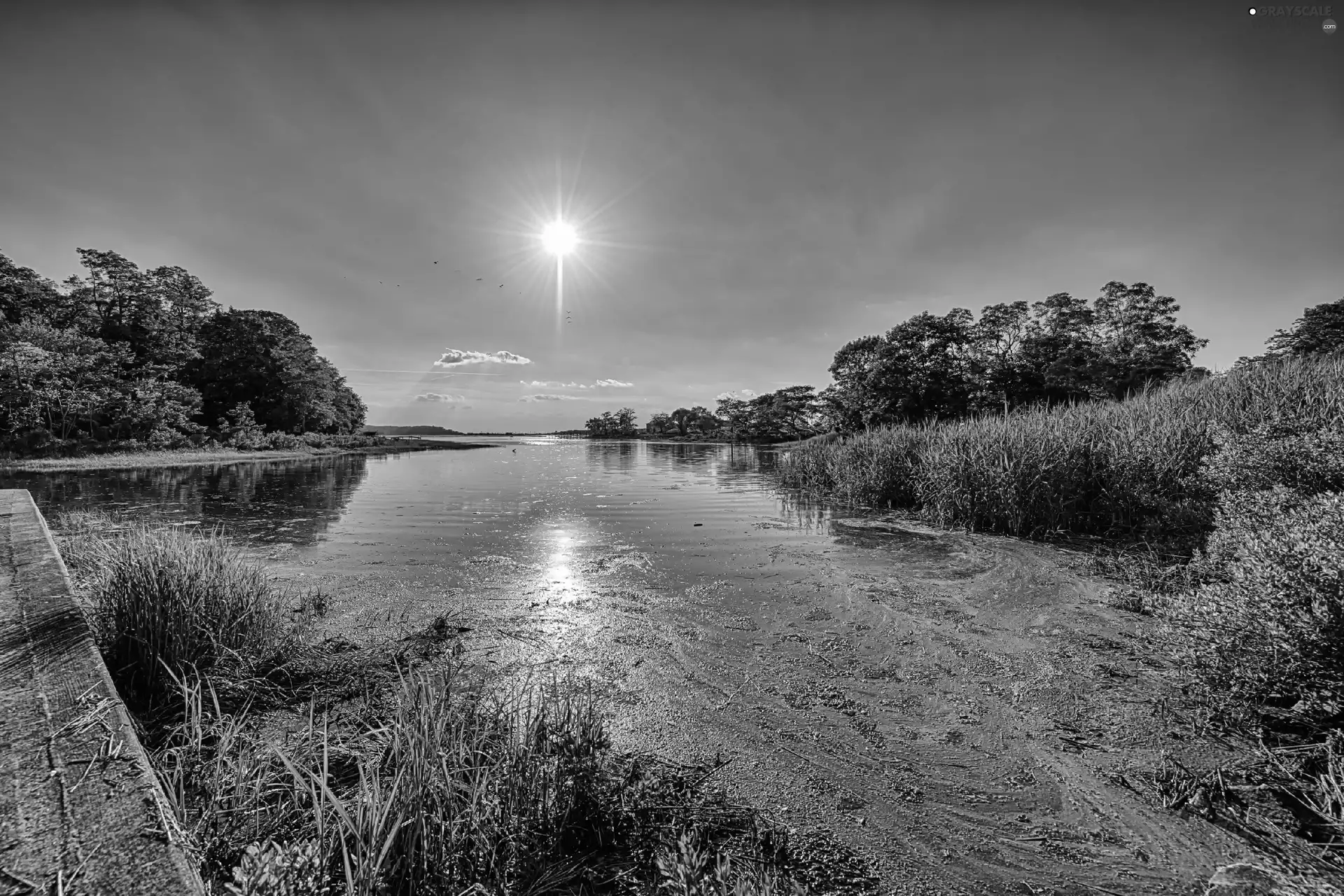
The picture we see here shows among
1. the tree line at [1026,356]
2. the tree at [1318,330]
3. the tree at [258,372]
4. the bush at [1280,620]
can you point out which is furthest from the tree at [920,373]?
the tree at [258,372]

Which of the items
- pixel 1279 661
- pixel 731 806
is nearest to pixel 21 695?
pixel 731 806

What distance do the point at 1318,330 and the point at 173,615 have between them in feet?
225

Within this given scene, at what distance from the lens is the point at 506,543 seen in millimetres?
9984

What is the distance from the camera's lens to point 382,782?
2.30 m

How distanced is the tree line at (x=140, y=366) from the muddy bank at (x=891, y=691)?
3461cm

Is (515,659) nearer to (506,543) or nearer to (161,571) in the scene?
(161,571)

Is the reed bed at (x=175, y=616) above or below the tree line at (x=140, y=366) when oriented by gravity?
below

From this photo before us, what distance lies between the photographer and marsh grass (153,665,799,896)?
1820mm

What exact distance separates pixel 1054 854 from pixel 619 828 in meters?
2.21

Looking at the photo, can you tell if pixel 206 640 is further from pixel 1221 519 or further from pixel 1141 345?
pixel 1141 345

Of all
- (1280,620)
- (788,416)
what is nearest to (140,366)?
(1280,620)

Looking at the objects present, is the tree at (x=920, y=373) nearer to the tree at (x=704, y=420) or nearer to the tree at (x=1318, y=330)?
the tree at (x=1318, y=330)

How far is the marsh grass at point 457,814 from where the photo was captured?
1.82m

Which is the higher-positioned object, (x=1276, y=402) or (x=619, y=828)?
(x=1276, y=402)
